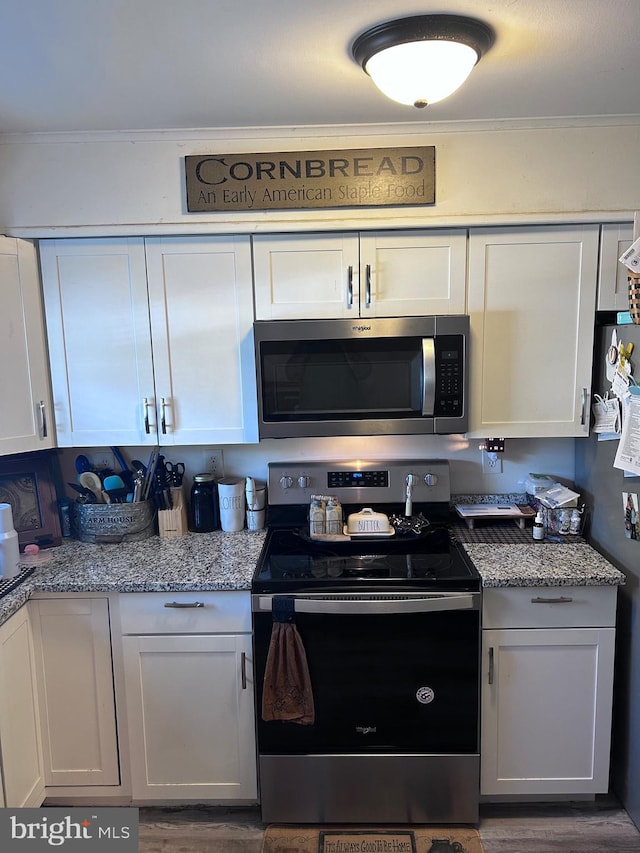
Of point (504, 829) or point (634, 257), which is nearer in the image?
point (634, 257)

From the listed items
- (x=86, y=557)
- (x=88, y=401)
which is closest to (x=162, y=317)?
(x=88, y=401)

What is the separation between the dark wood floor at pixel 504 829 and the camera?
1.87 meters

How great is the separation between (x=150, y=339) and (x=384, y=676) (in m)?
1.46

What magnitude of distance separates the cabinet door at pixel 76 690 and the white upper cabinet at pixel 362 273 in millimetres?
1279

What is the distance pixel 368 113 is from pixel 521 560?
1.62 metres

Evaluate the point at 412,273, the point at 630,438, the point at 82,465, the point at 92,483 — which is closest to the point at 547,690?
the point at 630,438

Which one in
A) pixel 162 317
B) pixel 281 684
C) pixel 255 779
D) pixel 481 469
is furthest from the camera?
pixel 481 469

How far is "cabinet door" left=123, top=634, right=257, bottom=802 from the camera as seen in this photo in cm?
191

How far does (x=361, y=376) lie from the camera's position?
2043 millimetres

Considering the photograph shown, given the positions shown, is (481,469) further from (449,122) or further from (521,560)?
(449,122)

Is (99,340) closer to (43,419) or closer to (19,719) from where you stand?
(43,419)

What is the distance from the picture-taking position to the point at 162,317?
2096 mm

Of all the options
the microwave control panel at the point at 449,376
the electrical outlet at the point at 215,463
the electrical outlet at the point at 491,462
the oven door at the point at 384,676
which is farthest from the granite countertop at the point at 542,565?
the electrical outlet at the point at 215,463

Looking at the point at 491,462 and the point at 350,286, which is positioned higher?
the point at 350,286
